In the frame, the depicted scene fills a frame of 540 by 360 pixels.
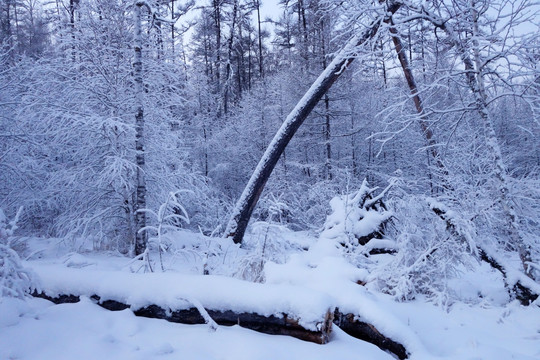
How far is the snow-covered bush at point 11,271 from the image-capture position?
2578 mm

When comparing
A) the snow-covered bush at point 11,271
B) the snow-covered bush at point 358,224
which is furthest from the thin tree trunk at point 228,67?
the snow-covered bush at point 11,271

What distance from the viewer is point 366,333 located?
10.8ft

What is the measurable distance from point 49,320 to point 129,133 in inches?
207

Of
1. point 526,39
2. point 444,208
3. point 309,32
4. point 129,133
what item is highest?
point 309,32

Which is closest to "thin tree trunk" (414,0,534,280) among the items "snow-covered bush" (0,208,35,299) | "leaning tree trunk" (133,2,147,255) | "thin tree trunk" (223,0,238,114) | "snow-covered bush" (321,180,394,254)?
"snow-covered bush" (321,180,394,254)

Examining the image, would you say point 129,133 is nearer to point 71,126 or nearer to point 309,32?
point 71,126

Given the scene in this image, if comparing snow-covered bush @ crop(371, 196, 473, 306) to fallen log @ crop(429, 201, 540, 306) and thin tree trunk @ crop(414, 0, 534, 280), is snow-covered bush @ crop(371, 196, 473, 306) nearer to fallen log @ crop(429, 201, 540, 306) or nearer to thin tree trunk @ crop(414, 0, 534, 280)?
fallen log @ crop(429, 201, 540, 306)

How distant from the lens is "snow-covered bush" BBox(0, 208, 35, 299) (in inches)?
102

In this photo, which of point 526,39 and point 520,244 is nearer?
point 526,39

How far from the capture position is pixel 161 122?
8.09 meters

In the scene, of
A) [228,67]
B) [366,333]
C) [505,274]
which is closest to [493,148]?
[505,274]

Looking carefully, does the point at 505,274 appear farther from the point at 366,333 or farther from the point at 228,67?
the point at 228,67

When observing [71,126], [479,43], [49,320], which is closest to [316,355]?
[49,320]

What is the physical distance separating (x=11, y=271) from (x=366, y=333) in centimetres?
313
